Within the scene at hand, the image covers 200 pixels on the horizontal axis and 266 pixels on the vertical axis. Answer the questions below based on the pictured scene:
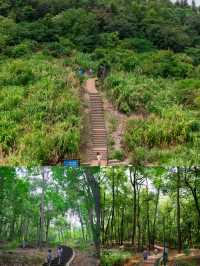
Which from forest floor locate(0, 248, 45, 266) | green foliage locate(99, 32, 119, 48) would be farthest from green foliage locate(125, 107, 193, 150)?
green foliage locate(99, 32, 119, 48)

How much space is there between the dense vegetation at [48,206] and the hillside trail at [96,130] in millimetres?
8189

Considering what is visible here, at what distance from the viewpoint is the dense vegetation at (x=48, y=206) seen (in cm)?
1009

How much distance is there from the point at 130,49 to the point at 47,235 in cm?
2604

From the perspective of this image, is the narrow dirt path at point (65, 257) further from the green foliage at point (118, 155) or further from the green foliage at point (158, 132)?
the green foliage at point (158, 132)

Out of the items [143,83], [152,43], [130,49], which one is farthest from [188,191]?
[152,43]

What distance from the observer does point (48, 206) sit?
33.5ft

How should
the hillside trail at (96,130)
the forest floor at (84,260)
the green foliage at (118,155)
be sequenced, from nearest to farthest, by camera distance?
the forest floor at (84,260)
the green foliage at (118,155)
the hillside trail at (96,130)

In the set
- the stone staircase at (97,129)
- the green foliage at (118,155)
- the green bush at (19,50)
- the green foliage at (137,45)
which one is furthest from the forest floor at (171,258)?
the green foliage at (137,45)

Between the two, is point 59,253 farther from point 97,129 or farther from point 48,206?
point 97,129

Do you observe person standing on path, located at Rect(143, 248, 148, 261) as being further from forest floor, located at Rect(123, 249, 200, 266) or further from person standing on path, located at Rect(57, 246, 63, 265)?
person standing on path, located at Rect(57, 246, 63, 265)

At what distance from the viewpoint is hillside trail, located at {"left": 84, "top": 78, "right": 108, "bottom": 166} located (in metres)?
19.4

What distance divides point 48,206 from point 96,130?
11023 mm

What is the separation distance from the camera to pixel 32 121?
20453 millimetres

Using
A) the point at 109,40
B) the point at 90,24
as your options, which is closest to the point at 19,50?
the point at 109,40
